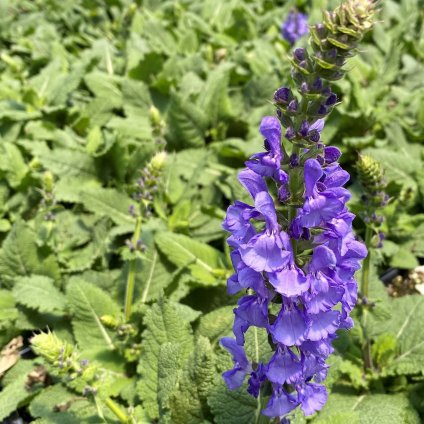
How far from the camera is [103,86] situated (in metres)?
5.64

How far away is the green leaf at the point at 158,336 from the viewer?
3033 millimetres

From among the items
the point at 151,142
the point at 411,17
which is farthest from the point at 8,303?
the point at 411,17

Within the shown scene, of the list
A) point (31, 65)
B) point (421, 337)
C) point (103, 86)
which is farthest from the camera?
point (31, 65)

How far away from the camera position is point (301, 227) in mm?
1842

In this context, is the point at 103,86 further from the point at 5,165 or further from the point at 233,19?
the point at 233,19

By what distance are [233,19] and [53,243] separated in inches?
176

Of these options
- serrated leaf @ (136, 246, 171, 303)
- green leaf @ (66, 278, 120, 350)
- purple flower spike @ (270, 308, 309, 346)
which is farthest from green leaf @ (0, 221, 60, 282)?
purple flower spike @ (270, 308, 309, 346)

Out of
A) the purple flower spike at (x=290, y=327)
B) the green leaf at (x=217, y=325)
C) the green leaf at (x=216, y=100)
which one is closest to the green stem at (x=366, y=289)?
the green leaf at (x=217, y=325)

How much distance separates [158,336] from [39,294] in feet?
3.16

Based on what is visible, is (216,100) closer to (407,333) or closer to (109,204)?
(109,204)

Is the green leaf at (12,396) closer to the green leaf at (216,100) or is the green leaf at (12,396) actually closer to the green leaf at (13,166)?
the green leaf at (13,166)

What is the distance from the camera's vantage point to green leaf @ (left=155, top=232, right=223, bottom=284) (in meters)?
3.72

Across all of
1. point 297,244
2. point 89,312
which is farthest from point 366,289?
point 89,312

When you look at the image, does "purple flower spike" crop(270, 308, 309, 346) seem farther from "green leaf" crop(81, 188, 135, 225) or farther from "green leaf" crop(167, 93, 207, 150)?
"green leaf" crop(167, 93, 207, 150)
